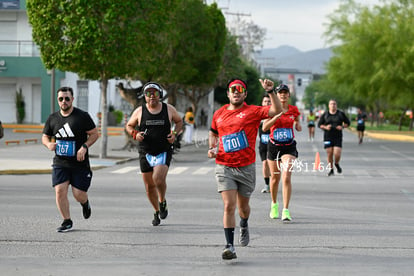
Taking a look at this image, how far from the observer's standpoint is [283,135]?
455 inches

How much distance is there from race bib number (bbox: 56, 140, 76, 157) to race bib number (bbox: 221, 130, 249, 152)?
8.17 ft

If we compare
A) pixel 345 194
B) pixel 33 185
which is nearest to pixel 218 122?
pixel 345 194

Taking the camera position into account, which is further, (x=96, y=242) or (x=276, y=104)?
(x=96, y=242)

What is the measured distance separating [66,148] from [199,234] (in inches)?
80.3

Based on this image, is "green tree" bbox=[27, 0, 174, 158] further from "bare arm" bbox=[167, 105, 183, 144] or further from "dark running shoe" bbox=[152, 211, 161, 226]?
"dark running shoe" bbox=[152, 211, 161, 226]

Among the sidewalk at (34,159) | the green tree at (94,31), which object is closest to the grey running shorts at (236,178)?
the sidewalk at (34,159)

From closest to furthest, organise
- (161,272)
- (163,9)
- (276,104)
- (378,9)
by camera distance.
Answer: (161,272)
(276,104)
(163,9)
(378,9)

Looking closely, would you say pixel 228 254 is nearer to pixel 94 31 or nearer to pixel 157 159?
pixel 157 159

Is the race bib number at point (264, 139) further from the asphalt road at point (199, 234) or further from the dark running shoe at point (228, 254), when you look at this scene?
the dark running shoe at point (228, 254)

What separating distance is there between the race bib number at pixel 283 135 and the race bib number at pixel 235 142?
10.2 ft

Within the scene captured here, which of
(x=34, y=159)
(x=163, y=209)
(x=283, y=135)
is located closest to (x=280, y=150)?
(x=283, y=135)

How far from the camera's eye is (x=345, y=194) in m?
15.4

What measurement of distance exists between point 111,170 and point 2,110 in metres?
35.1

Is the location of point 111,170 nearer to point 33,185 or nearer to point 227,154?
point 33,185
